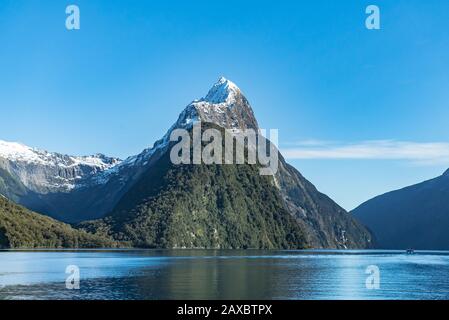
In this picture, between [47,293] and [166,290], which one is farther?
[166,290]

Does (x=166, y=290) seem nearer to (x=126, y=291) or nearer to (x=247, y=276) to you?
(x=126, y=291)
